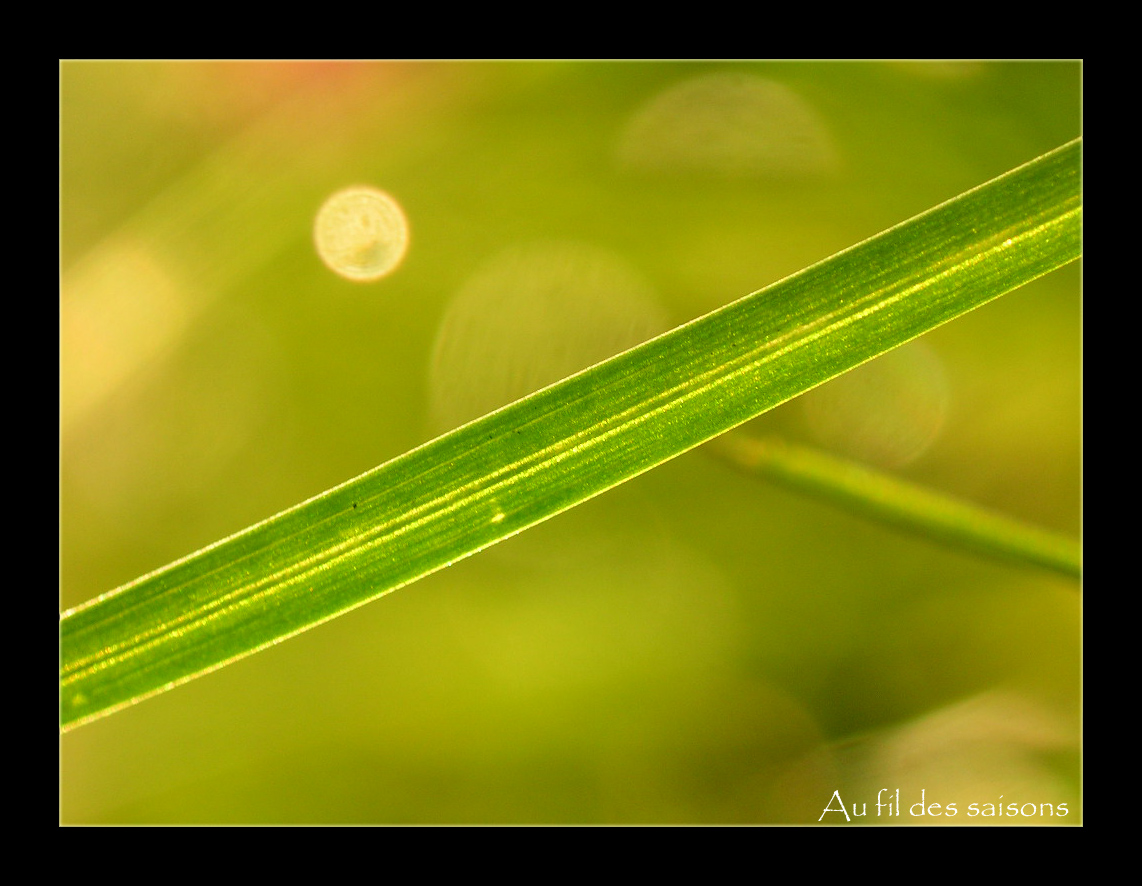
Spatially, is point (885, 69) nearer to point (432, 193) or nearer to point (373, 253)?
point (432, 193)

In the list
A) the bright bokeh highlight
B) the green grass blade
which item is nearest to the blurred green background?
the bright bokeh highlight

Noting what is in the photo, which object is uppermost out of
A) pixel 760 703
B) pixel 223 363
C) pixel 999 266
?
pixel 223 363

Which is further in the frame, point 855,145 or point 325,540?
point 855,145

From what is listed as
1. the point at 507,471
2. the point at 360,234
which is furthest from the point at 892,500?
the point at 360,234

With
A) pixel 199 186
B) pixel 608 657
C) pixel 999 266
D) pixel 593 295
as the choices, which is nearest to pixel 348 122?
pixel 199 186

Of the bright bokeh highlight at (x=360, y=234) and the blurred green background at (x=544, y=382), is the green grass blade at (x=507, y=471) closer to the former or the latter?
the blurred green background at (x=544, y=382)

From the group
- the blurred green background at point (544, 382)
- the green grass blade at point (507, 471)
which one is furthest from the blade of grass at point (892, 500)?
the green grass blade at point (507, 471)
